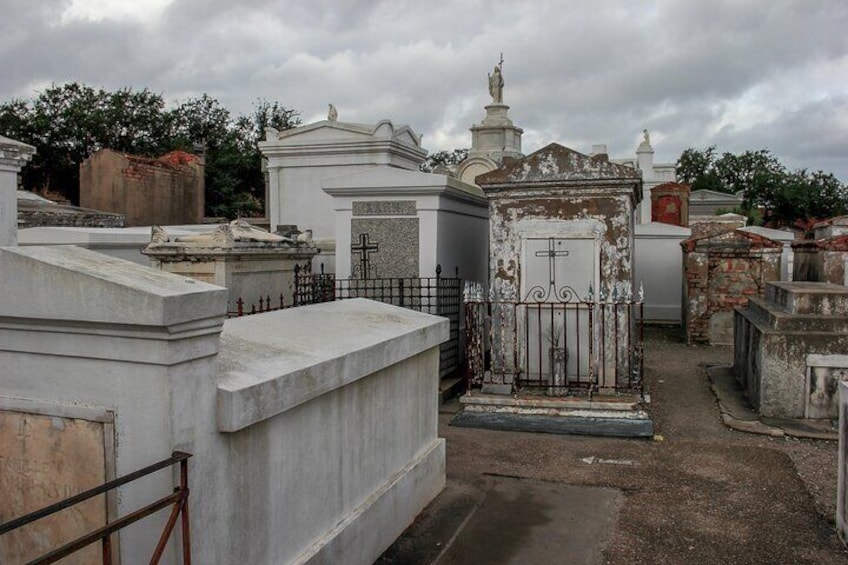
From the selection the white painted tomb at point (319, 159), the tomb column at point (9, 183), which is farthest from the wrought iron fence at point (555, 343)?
the tomb column at point (9, 183)

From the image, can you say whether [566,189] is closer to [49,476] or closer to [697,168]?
[49,476]

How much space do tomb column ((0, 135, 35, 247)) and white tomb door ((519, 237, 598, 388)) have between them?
269 inches

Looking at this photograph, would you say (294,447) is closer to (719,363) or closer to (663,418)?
(663,418)

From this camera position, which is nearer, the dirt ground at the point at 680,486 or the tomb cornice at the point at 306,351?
the tomb cornice at the point at 306,351

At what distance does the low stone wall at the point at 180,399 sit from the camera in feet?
8.64

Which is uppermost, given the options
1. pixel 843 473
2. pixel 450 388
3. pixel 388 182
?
pixel 388 182

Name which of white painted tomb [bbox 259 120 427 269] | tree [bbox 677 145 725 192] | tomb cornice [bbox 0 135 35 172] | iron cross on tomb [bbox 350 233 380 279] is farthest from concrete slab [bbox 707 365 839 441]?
tree [bbox 677 145 725 192]

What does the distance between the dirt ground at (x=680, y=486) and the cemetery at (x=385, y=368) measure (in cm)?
3

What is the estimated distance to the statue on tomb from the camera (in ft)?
66.5

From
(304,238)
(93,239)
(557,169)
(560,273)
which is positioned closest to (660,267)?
(304,238)

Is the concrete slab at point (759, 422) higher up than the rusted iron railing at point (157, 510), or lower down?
lower down

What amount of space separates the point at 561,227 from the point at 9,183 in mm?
7363

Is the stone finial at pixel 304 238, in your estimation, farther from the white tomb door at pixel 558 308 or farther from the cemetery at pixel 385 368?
the white tomb door at pixel 558 308

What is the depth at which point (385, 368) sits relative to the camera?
4344 mm
